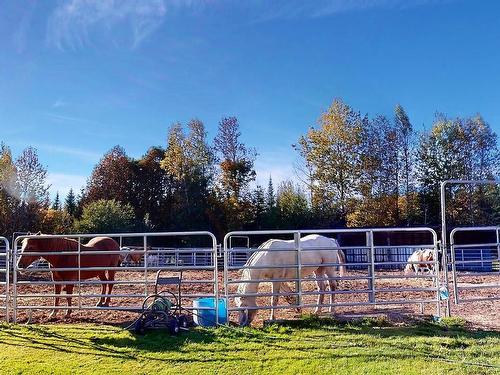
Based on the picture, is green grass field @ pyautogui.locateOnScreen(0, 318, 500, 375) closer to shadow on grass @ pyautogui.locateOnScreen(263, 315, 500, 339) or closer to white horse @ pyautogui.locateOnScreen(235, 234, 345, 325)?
shadow on grass @ pyautogui.locateOnScreen(263, 315, 500, 339)

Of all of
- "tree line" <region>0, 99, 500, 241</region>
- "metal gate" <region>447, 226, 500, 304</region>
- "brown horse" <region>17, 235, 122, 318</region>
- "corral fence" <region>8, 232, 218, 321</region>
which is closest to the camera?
"corral fence" <region>8, 232, 218, 321</region>

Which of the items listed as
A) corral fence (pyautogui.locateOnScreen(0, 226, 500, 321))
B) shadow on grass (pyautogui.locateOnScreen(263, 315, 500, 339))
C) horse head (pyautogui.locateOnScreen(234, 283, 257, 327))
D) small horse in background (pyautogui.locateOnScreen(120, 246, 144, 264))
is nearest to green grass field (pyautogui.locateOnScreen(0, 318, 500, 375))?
shadow on grass (pyautogui.locateOnScreen(263, 315, 500, 339))

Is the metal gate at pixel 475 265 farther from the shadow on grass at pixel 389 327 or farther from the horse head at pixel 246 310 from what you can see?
the horse head at pixel 246 310

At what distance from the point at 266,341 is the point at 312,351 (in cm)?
67

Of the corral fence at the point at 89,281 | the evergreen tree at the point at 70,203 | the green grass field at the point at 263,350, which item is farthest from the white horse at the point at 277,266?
the evergreen tree at the point at 70,203

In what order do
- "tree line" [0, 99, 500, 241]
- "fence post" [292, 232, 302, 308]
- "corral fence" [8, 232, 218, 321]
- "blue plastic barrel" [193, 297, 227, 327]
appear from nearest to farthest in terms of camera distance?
1. "blue plastic barrel" [193, 297, 227, 327]
2. "corral fence" [8, 232, 218, 321]
3. "fence post" [292, 232, 302, 308]
4. "tree line" [0, 99, 500, 241]

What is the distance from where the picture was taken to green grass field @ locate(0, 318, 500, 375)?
16.8 ft

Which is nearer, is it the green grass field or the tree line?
the green grass field

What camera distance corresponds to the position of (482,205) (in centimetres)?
2786

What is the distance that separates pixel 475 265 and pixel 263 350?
18184 millimetres

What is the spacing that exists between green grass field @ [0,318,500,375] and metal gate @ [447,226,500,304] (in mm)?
1128

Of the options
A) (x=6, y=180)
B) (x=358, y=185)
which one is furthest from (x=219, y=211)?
(x=6, y=180)

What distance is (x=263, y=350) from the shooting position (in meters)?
5.66

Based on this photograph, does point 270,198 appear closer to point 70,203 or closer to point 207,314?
point 70,203
